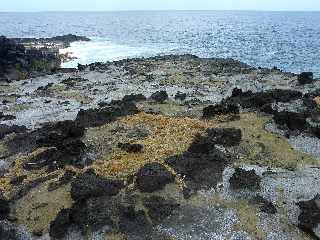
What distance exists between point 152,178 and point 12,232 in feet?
28.0

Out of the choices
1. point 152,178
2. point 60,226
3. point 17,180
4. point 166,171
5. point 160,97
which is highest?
point 152,178

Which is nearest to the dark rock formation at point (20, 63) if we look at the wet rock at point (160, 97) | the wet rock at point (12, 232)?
the wet rock at point (160, 97)

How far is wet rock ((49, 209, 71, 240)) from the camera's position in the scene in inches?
1070

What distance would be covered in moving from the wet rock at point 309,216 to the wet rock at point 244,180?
10.5ft

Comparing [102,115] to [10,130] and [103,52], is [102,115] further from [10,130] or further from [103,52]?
[103,52]

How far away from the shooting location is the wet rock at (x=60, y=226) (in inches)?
1070

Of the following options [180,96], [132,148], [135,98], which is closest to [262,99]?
[180,96]

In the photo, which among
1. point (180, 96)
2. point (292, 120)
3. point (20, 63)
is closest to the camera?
point (292, 120)

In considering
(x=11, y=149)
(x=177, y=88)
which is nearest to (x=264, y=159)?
(x=11, y=149)

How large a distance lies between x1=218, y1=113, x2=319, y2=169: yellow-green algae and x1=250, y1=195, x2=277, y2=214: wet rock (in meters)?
4.87

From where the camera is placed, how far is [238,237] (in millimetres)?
26297

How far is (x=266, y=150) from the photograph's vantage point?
35.8 meters

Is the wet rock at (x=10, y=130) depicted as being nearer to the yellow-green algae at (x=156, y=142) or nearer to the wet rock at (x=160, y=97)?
the yellow-green algae at (x=156, y=142)

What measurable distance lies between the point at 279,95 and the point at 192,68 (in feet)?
101
